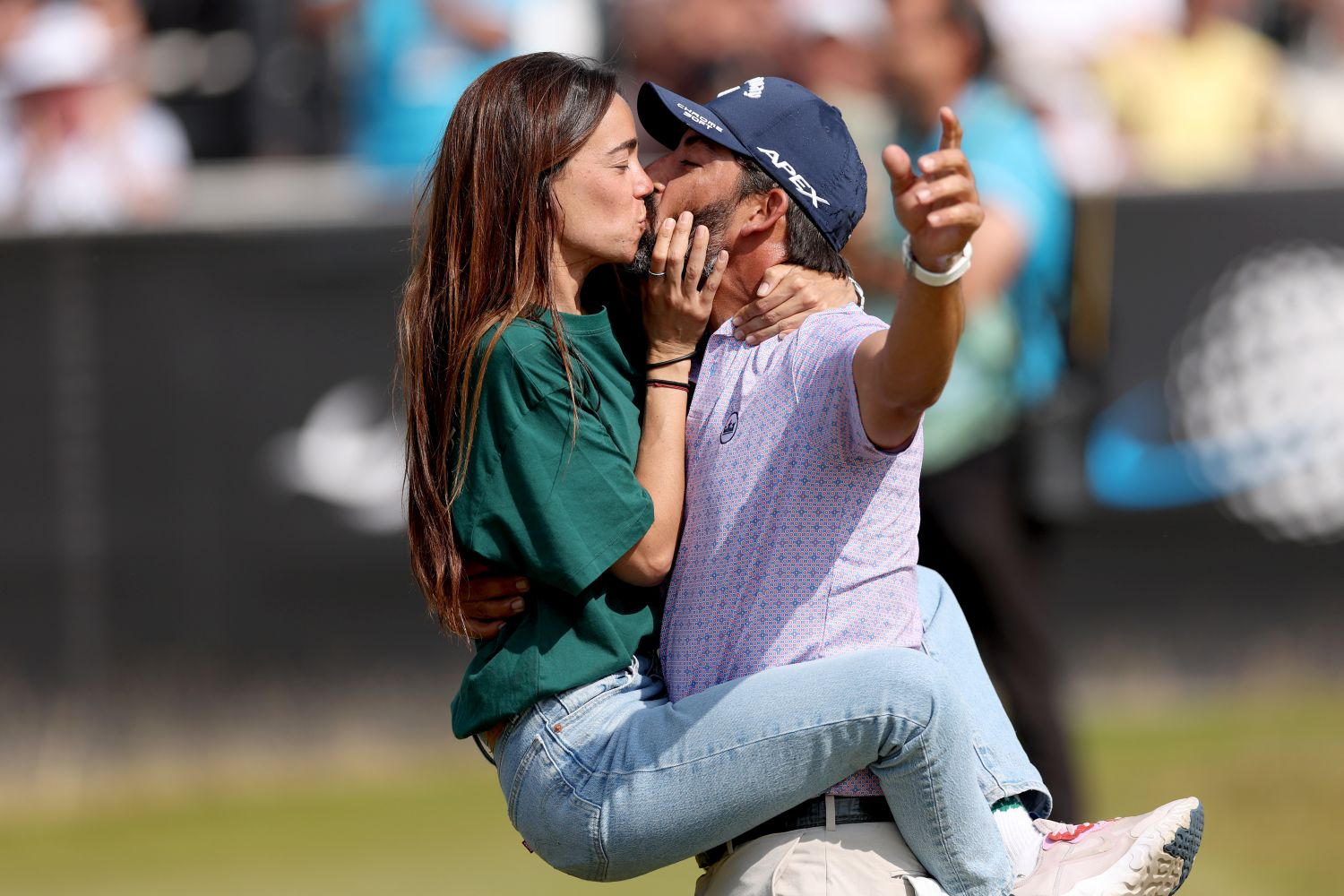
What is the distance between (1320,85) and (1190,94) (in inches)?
31.0

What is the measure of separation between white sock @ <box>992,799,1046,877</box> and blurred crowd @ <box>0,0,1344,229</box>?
14.2ft

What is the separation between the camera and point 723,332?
116 inches

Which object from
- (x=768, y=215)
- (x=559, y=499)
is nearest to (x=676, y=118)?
(x=768, y=215)

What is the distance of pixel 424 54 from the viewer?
24.5 ft

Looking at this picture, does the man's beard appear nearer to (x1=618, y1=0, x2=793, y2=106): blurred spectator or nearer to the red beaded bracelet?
the red beaded bracelet

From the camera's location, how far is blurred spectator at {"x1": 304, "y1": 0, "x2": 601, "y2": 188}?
741cm

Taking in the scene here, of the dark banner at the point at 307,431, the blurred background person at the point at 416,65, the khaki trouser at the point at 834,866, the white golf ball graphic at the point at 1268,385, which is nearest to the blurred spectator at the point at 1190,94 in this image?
the dark banner at the point at 307,431

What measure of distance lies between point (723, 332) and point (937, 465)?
8.27 ft

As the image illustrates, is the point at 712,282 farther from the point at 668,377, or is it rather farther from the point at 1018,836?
the point at 1018,836

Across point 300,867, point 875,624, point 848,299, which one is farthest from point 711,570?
point 300,867

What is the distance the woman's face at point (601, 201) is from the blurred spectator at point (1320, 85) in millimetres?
5845

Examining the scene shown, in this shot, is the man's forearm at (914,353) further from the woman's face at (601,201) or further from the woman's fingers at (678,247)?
the woman's face at (601,201)

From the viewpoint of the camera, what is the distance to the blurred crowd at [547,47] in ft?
24.3

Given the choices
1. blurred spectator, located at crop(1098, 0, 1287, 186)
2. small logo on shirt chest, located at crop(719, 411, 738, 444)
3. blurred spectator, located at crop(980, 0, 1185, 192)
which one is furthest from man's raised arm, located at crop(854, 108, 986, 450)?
blurred spectator, located at crop(1098, 0, 1287, 186)
